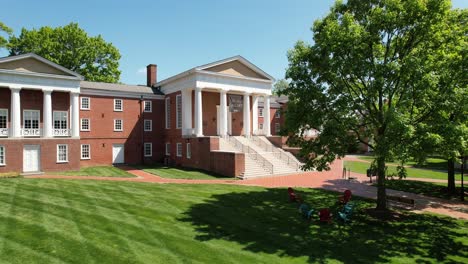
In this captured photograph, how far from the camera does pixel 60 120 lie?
100 feet

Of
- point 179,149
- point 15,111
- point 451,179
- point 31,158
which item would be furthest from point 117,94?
point 451,179

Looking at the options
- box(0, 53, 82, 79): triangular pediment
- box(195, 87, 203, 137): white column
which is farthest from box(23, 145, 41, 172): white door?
box(195, 87, 203, 137): white column

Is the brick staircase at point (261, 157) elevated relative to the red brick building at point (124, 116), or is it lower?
lower

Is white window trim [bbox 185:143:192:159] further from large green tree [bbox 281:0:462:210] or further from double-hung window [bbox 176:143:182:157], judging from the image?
large green tree [bbox 281:0:462:210]

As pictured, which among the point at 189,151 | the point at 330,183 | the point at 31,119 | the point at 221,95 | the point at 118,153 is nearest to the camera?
the point at 330,183

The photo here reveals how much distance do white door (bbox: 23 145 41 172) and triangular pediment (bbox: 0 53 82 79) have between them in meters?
6.86

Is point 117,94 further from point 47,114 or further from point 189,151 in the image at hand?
point 189,151

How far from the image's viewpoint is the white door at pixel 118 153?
116ft

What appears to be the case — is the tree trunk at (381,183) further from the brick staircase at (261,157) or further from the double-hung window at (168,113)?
the double-hung window at (168,113)

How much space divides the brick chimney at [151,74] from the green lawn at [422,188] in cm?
3060

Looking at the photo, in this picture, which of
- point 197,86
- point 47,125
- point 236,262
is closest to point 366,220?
point 236,262

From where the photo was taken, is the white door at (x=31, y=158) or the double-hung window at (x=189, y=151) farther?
the double-hung window at (x=189, y=151)

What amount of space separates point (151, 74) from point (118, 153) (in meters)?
12.1

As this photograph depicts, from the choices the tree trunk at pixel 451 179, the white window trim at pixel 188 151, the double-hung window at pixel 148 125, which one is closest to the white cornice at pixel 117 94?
the double-hung window at pixel 148 125
